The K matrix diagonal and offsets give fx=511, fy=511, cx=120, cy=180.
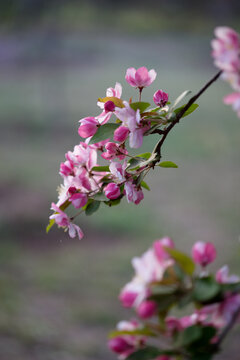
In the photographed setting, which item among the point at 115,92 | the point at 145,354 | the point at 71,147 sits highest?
the point at 71,147

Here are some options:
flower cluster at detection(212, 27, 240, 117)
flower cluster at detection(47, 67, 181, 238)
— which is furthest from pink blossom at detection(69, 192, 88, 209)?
flower cluster at detection(212, 27, 240, 117)

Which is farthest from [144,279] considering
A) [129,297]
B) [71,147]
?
[71,147]

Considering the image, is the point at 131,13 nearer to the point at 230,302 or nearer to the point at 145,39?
the point at 145,39

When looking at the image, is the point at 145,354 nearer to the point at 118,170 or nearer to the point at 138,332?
the point at 138,332

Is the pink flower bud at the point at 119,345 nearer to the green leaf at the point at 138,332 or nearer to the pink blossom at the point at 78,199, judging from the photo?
the green leaf at the point at 138,332

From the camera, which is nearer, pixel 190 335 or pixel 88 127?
pixel 88 127

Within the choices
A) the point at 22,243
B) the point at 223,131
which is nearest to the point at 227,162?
the point at 223,131

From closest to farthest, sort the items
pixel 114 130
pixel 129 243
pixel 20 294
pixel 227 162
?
pixel 114 130
pixel 20 294
pixel 129 243
pixel 227 162
